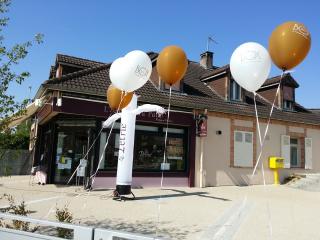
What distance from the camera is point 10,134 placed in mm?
6605

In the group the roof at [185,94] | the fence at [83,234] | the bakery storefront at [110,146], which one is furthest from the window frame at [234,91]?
the fence at [83,234]

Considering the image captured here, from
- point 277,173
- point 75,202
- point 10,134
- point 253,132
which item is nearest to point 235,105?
point 253,132

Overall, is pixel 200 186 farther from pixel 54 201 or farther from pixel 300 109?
pixel 300 109

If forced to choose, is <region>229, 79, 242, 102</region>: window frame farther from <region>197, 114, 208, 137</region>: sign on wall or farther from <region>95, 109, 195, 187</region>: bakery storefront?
<region>95, 109, 195, 187</region>: bakery storefront

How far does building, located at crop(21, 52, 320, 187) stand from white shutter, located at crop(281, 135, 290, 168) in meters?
0.05

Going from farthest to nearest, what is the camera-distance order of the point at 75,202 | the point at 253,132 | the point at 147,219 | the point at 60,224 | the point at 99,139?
the point at 253,132
the point at 99,139
the point at 75,202
the point at 147,219
the point at 60,224

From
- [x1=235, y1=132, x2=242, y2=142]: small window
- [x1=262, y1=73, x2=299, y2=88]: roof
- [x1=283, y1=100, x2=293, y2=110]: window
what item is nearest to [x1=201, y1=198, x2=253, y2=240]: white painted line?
[x1=235, y1=132, x2=242, y2=142]: small window

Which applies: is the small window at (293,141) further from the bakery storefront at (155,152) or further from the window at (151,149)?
the window at (151,149)

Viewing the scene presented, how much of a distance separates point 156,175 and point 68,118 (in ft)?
13.4

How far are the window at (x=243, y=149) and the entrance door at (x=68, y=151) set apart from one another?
685 cm

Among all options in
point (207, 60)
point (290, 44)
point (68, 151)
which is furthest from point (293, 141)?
point (290, 44)

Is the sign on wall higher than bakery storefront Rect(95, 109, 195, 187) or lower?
higher

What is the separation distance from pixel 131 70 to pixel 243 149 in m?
10.4

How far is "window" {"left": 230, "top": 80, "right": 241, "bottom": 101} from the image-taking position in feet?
58.3
